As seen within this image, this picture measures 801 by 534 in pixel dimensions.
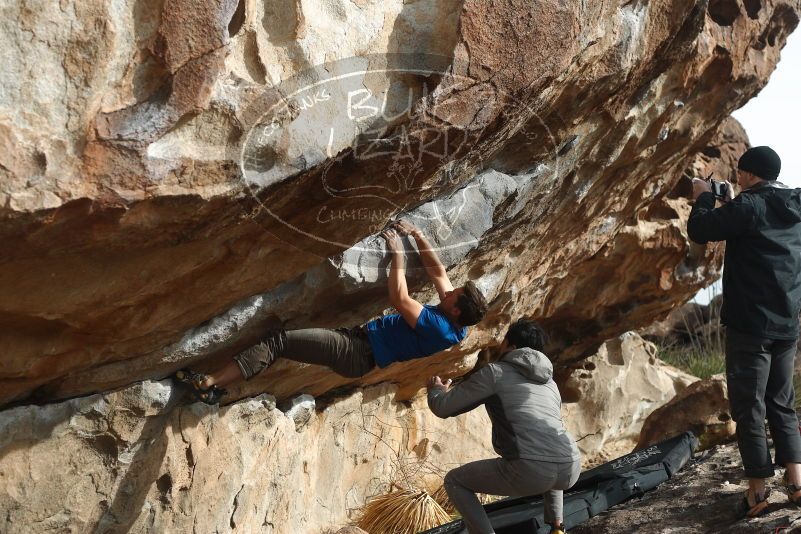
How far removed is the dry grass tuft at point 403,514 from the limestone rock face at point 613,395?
8.68ft

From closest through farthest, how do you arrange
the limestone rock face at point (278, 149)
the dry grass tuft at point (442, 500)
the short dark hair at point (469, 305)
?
the limestone rock face at point (278, 149) → the short dark hair at point (469, 305) → the dry grass tuft at point (442, 500)

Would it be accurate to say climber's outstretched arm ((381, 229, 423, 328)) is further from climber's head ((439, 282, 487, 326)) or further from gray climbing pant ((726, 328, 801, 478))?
gray climbing pant ((726, 328, 801, 478))

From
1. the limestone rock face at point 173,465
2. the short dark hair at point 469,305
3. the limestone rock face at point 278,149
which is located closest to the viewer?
the limestone rock face at point 278,149

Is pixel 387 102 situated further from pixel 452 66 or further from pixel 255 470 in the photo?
pixel 255 470

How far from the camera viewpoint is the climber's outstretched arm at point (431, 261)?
14.9 ft

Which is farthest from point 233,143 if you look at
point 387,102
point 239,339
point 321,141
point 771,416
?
point 771,416

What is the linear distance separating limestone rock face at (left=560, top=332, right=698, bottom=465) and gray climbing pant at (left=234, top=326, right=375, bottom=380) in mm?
4335

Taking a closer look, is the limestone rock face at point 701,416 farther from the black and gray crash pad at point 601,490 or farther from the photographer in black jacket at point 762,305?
the photographer in black jacket at point 762,305

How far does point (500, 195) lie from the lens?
15.7 feet

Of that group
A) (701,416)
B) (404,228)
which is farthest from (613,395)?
(404,228)

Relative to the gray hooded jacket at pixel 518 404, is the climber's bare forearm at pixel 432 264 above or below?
above

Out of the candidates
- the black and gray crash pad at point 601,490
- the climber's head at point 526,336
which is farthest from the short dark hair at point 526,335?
the black and gray crash pad at point 601,490

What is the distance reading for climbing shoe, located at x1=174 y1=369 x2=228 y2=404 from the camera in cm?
434

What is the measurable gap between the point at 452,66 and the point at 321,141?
0.66m
